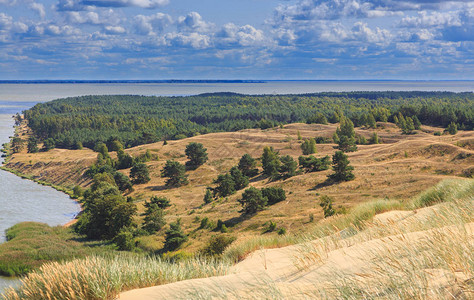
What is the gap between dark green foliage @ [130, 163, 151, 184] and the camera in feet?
243

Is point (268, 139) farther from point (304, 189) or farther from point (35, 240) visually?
point (35, 240)

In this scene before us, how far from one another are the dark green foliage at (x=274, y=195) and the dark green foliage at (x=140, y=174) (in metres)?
36.1

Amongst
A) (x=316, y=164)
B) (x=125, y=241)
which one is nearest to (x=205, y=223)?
(x=125, y=241)

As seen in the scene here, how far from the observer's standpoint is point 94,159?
96.6 meters

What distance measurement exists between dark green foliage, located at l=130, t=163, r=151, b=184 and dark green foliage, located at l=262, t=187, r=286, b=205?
36.1m

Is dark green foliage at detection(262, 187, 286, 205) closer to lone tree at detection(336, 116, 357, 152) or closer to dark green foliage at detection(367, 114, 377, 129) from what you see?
lone tree at detection(336, 116, 357, 152)

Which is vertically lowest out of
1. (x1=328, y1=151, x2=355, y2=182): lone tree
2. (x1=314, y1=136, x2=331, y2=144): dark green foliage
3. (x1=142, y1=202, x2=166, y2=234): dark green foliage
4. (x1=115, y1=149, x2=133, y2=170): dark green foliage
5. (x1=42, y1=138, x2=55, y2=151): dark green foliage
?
(x1=42, y1=138, x2=55, y2=151): dark green foliage

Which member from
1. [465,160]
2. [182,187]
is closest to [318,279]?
[465,160]

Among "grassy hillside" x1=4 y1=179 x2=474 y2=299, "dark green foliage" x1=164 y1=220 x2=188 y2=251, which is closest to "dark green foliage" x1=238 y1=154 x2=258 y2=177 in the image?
"dark green foliage" x1=164 y1=220 x2=188 y2=251

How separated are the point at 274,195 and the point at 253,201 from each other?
395 centimetres

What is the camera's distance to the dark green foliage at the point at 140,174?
74.0 metres

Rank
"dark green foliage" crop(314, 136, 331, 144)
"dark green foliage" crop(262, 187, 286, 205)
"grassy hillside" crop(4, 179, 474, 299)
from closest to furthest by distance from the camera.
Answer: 1. "grassy hillside" crop(4, 179, 474, 299)
2. "dark green foliage" crop(262, 187, 286, 205)
3. "dark green foliage" crop(314, 136, 331, 144)

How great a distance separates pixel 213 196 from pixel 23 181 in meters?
51.8

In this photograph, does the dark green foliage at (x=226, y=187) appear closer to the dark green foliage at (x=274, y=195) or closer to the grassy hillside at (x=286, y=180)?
the grassy hillside at (x=286, y=180)
